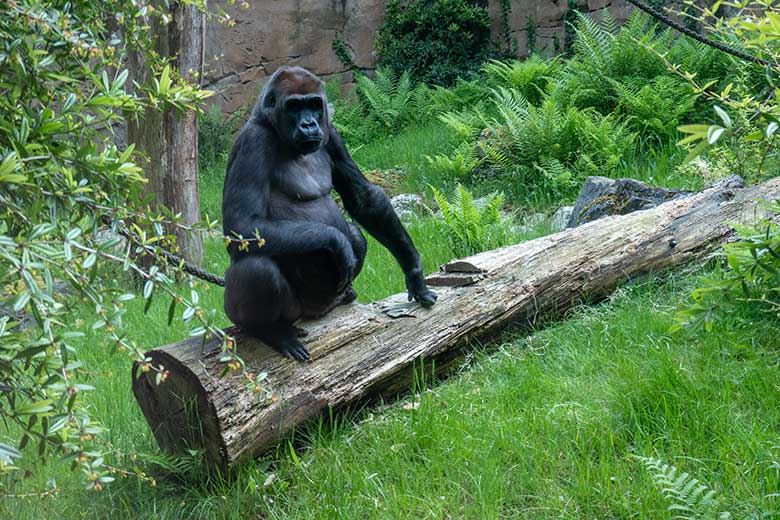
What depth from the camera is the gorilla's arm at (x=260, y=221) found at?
3.78 m

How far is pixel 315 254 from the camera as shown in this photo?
Result: 407 centimetres

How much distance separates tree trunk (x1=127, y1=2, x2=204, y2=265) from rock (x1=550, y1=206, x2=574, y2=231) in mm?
3180

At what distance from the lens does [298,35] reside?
14.5 meters

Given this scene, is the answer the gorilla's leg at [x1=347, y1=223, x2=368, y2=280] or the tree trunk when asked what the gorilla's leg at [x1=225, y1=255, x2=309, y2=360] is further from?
the tree trunk

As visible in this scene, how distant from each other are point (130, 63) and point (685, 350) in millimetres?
5667

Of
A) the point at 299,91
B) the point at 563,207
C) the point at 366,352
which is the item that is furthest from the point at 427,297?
the point at 563,207

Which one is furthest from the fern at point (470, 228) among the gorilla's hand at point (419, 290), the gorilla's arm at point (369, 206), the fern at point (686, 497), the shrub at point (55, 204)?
the shrub at point (55, 204)

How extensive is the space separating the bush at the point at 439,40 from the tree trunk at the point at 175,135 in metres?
7.32

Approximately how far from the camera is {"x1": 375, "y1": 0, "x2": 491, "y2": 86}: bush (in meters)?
13.9

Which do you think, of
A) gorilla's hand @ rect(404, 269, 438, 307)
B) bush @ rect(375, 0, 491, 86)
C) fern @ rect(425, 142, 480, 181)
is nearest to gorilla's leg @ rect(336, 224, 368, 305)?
gorilla's hand @ rect(404, 269, 438, 307)

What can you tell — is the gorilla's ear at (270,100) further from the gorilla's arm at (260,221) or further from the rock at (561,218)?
the rock at (561,218)

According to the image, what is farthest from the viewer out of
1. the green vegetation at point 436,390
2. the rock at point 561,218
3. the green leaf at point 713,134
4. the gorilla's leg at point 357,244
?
the rock at point 561,218

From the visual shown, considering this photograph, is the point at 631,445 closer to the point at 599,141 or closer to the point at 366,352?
the point at 366,352

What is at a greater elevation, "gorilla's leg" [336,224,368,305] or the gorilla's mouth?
the gorilla's mouth
